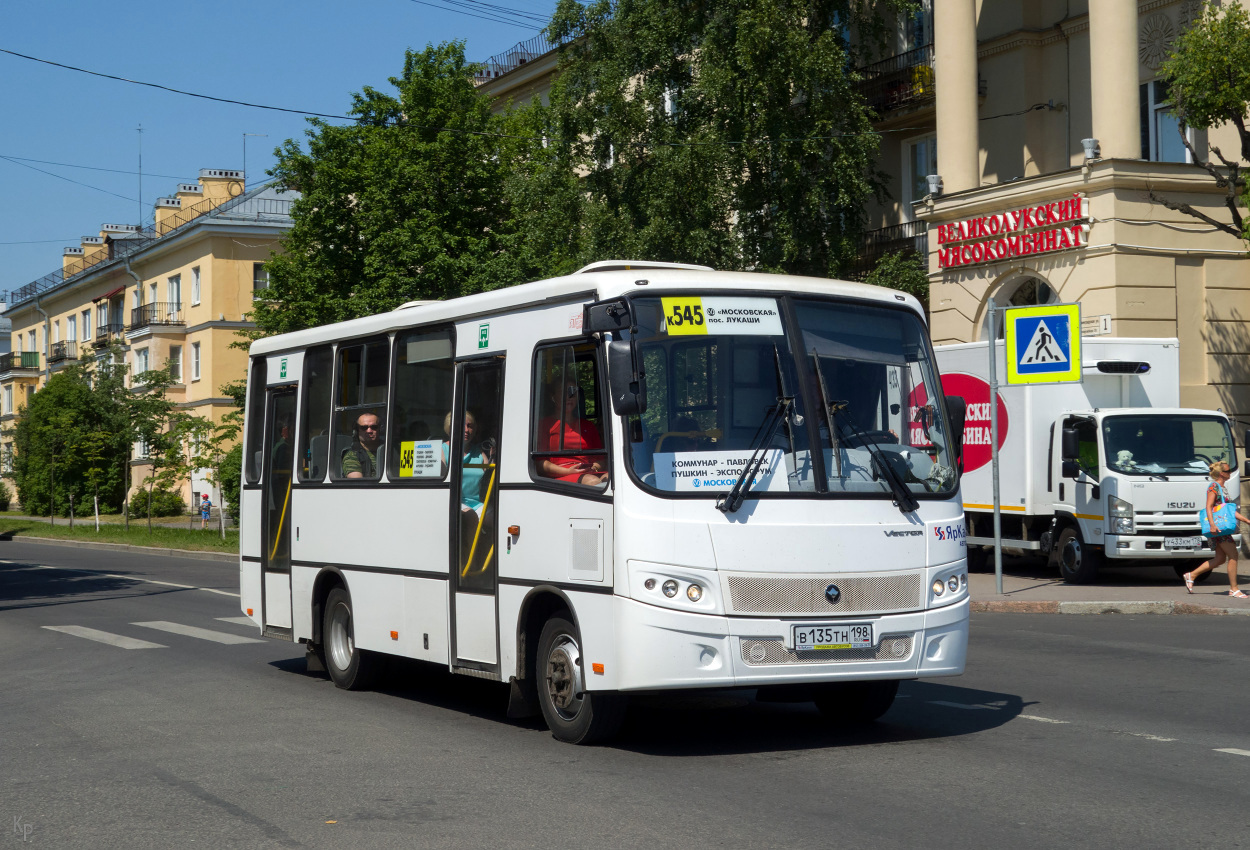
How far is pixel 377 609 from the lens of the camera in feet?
36.2

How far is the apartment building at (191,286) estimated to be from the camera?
6500cm

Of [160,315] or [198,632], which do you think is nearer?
[198,632]

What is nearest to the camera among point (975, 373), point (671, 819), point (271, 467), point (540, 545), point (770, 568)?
point (671, 819)

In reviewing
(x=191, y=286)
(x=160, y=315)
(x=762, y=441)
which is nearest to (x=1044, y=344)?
(x=762, y=441)

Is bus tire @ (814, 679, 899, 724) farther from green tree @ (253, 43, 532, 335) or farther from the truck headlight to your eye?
green tree @ (253, 43, 532, 335)

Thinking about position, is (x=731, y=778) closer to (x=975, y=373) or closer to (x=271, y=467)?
(x=271, y=467)

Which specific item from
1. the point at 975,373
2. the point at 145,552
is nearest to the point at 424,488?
the point at 975,373

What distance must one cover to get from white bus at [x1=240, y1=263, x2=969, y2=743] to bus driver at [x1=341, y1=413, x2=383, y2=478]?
0.97 meters

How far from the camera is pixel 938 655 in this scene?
28.2 feet

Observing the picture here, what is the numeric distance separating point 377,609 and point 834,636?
13.6ft

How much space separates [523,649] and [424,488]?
1772 mm

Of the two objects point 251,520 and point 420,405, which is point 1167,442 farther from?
point 420,405

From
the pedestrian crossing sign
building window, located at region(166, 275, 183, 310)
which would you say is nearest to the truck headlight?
the pedestrian crossing sign

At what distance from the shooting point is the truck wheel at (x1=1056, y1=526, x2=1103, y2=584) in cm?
2059
